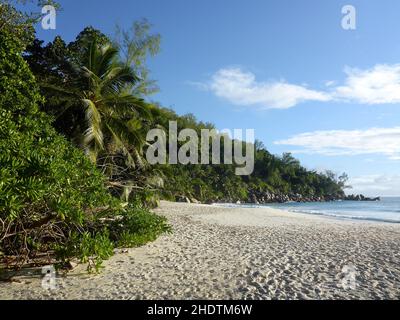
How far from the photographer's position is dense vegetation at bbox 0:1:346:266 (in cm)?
471

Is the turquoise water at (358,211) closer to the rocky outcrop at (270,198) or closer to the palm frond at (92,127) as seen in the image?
the rocky outcrop at (270,198)

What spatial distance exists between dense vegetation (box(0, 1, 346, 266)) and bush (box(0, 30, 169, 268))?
2 centimetres

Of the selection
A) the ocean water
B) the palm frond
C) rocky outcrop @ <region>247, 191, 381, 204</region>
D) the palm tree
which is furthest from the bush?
rocky outcrop @ <region>247, 191, 381, 204</region>

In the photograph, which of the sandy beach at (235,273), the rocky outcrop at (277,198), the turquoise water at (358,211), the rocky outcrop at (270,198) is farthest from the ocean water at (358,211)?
the sandy beach at (235,273)

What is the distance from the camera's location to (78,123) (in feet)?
39.7

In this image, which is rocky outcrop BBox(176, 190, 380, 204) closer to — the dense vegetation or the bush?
the dense vegetation

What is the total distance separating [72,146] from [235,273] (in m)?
3.98

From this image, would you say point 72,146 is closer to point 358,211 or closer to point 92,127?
point 92,127

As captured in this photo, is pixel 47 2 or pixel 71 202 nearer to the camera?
pixel 71 202
